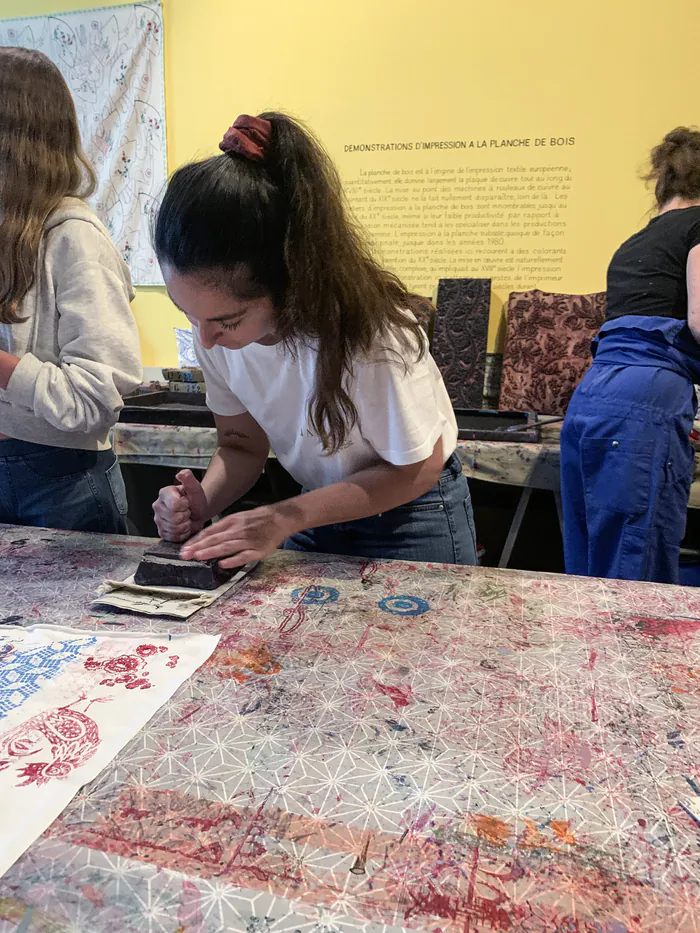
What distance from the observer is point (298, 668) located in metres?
0.75

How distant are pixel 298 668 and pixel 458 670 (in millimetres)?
186

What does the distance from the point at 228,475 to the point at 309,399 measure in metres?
0.29

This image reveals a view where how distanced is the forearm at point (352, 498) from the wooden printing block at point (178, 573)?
0.47ft

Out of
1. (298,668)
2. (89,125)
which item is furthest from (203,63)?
(298,668)

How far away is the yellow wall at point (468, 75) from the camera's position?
2365mm

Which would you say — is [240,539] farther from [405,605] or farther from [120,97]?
[120,97]

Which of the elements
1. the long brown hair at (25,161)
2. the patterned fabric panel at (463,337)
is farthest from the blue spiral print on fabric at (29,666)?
the patterned fabric panel at (463,337)

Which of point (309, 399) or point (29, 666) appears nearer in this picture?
point (29, 666)

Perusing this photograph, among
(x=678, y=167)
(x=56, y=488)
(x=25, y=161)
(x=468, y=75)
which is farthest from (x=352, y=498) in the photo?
(x=468, y=75)

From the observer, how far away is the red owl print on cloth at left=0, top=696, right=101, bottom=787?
1.95 feet

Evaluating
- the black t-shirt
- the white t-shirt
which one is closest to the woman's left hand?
the white t-shirt

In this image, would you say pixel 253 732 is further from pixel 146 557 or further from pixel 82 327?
pixel 82 327

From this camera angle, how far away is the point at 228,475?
4.04ft

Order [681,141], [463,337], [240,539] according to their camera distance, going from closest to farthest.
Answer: [240,539] → [681,141] → [463,337]
